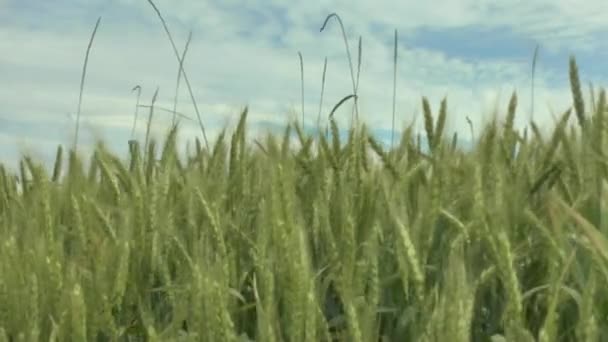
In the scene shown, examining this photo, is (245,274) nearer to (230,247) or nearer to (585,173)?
(230,247)

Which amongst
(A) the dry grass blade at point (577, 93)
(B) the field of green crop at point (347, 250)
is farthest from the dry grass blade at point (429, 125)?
(A) the dry grass blade at point (577, 93)

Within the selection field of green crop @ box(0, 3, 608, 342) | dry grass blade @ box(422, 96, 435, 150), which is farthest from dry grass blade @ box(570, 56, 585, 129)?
dry grass blade @ box(422, 96, 435, 150)

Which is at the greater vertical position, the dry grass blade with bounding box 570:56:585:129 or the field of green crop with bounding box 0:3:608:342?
the dry grass blade with bounding box 570:56:585:129

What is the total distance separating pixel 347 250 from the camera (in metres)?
1.23

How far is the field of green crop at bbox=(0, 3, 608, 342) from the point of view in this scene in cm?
114

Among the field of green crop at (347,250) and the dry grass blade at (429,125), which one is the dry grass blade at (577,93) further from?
the dry grass blade at (429,125)

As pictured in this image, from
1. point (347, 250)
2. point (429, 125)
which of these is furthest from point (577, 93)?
point (347, 250)

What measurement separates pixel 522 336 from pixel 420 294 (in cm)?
22

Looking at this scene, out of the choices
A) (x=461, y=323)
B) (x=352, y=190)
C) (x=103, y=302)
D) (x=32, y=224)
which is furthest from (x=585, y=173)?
(x=32, y=224)

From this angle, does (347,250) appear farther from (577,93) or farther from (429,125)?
(577,93)

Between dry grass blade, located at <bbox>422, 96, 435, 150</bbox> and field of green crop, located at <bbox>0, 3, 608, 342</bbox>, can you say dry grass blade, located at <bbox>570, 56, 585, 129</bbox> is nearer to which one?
field of green crop, located at <bbox>0, 3, 608, 342</bbox>

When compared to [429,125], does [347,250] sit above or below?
below

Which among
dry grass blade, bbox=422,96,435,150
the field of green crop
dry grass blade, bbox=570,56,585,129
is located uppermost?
dry grass blade, bbox=570,56,585,129

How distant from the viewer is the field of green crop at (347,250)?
1142 mm
